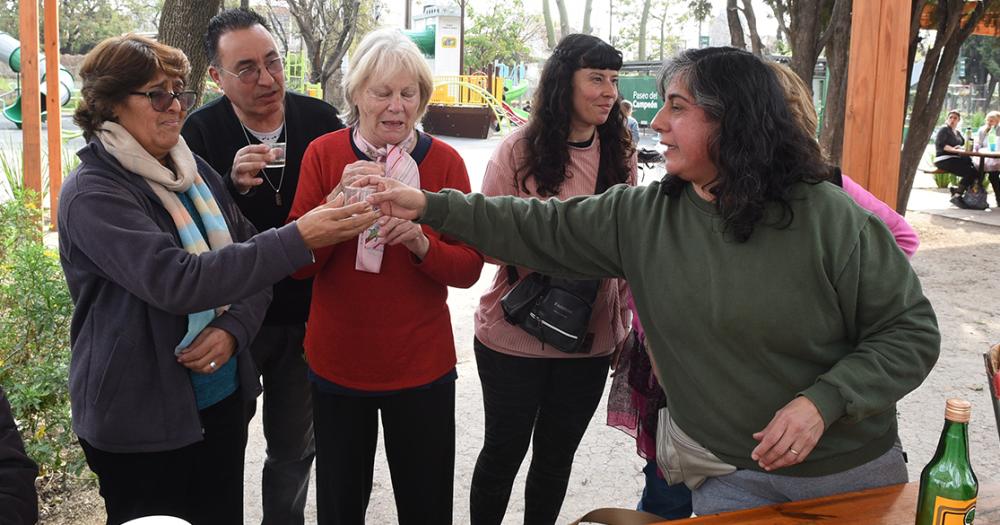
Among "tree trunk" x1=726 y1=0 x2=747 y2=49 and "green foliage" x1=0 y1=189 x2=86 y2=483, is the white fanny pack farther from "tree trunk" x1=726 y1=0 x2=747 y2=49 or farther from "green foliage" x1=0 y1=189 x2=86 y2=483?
"tree trunk" x1=726 y1=0 x2=747 y2=49

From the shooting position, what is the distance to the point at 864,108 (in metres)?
3.73

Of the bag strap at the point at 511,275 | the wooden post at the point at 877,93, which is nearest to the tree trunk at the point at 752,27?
the wooden post at the point at 877,93

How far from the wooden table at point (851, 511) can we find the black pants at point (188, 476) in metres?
1.39

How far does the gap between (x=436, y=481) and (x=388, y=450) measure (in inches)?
7.4

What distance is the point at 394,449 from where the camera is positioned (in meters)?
2.93

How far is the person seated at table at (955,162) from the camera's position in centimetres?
1474

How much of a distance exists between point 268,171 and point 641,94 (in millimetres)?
27390

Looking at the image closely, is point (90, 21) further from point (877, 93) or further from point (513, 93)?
point (877, 93)

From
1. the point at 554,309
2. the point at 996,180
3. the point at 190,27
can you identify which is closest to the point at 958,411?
the point at 554,309

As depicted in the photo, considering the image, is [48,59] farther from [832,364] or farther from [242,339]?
[832,364]

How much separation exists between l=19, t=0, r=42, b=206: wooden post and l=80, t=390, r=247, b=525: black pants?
6.78 meters

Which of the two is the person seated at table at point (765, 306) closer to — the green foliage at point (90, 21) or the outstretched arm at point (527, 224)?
the outstretched arm at point (527, 224)

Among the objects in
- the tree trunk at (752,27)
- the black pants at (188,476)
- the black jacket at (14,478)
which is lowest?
the black pants at (188,476)

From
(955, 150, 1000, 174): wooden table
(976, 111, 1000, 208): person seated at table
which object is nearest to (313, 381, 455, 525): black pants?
(955, 150, 1000, 174): wooden table
